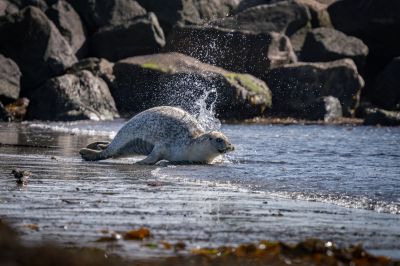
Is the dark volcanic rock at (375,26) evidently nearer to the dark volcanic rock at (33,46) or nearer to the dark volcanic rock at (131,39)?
the dark volcanic rock at (131,39)

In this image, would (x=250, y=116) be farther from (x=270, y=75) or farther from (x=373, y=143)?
(x=373, y=143)

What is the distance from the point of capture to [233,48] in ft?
88.9

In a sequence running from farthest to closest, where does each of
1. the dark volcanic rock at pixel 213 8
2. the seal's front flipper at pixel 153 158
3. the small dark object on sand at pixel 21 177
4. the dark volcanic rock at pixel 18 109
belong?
the dark volcanic rock at pixel 213 8 < the dark volcanic rock at pixel 18 109 < the seal's front flipper at pixel 153 158 < the small dark object on sand at pixel 21 177

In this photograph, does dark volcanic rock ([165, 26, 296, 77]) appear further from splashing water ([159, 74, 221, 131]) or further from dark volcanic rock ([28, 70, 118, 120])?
dark volcanic rock ([28, 70, 118, 120])

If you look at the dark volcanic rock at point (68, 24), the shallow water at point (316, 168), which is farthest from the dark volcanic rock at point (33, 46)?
the shallow water at point (316, 168)

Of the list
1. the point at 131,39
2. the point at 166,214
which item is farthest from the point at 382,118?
the point at 166,214

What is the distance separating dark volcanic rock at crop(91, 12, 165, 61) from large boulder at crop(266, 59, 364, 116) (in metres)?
4.24

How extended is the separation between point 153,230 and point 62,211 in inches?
36.8

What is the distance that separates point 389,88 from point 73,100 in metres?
9.98

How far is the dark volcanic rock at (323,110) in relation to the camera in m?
24.6

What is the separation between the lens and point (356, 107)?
86.6 ft

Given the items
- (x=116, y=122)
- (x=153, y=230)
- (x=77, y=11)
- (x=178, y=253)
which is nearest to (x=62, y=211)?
(x=153, y=230)

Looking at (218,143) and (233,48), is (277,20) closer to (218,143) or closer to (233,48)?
(233,48)

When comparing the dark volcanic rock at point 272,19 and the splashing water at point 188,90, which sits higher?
the dark volcanic rock at point 272,19
